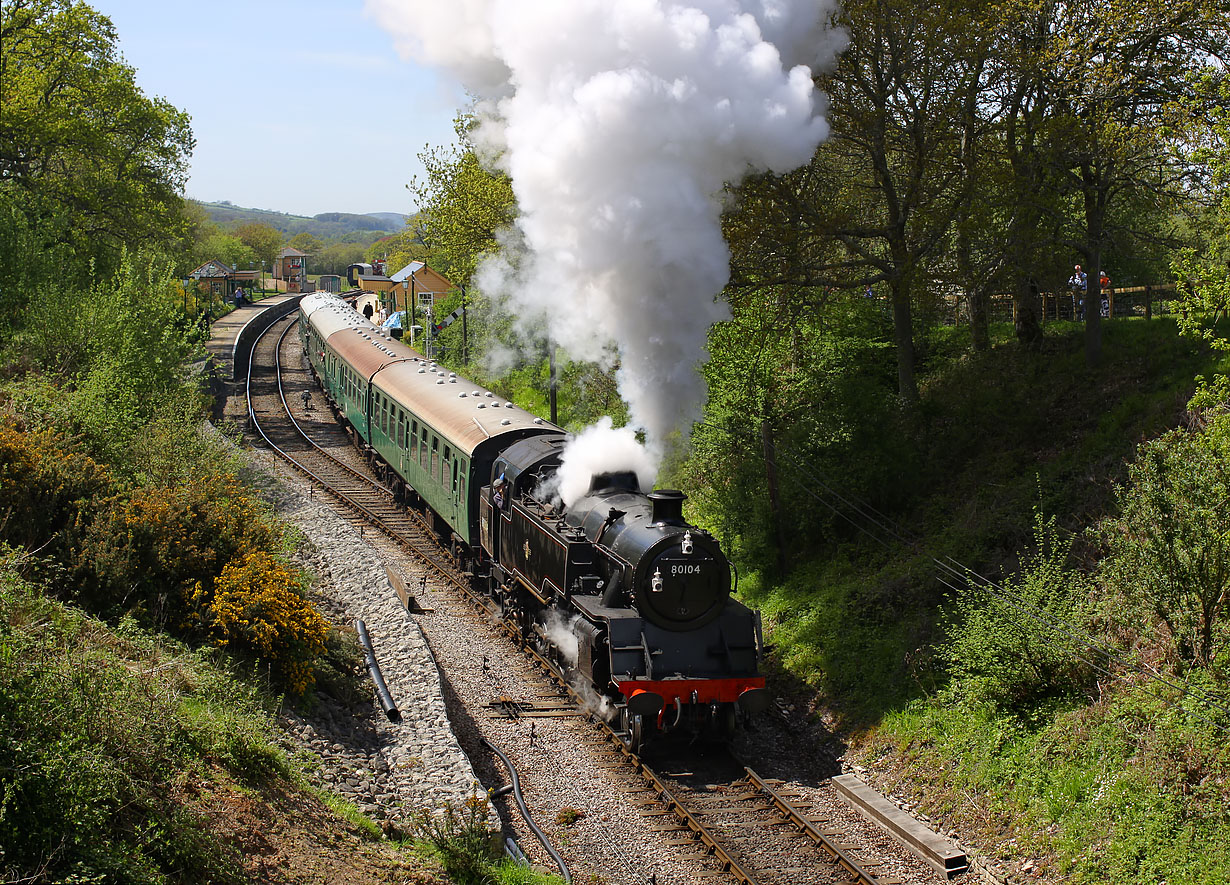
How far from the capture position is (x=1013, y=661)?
1145 centimetres

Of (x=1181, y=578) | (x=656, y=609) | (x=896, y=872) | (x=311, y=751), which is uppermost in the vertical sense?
(x=1181, y=578)

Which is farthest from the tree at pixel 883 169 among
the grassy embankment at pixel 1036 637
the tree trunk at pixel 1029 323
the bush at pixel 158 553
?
the bush at pixel 158 553

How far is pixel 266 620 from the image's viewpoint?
37.8 feet

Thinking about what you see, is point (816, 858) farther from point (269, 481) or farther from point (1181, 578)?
point (269, 481)

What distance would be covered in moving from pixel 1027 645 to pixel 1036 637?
0.14 m

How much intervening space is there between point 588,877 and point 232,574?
571 cm

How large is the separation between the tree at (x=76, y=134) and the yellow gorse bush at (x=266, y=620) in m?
20.6

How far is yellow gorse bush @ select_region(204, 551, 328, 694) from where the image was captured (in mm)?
11203

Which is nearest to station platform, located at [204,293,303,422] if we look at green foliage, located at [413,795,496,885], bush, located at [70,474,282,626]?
bush, located at [70,474,282,626]


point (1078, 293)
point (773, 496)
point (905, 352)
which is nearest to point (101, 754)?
point (773, 496)

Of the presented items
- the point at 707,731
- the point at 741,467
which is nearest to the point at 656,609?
the point at 707,731

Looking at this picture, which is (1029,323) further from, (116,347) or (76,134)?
(76,134)

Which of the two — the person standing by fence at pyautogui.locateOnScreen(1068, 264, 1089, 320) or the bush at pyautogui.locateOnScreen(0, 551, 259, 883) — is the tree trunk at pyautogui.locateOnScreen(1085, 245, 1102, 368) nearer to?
the person standing by fence at pyautogui.locateOnScreen(1068, 264, 1089, 320)

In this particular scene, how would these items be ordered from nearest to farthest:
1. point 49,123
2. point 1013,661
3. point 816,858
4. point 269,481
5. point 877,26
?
point 816,858 → point 1013,661 → point 877,26 → point 269,481 → point 49,123
